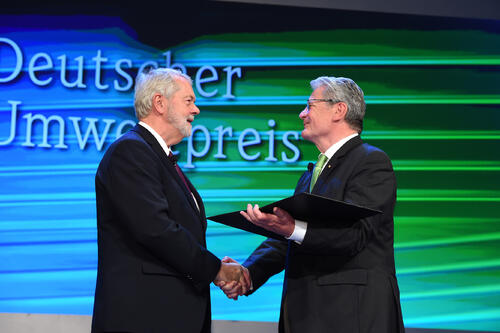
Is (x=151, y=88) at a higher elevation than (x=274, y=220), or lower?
higher

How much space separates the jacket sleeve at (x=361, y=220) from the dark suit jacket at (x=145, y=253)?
1.53ft

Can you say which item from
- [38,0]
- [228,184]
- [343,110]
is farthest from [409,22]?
[38,0]

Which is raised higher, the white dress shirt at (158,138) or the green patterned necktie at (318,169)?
the white dress shirt at (158,138)

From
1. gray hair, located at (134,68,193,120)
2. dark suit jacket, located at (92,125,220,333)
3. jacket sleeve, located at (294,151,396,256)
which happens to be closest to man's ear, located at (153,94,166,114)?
gray hair, located at (134,68,193,120)

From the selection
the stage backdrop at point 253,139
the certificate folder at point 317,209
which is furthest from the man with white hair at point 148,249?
the stage backdrop at point 253,139

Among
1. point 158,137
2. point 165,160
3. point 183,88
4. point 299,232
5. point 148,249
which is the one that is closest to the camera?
point 299,232

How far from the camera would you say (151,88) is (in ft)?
8.71

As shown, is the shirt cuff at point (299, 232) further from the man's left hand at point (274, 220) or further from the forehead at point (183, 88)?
the forehead at point (183, 88)

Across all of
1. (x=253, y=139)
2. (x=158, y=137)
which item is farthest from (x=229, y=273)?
(x=253, y=139)

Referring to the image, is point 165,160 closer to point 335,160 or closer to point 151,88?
point 151,88

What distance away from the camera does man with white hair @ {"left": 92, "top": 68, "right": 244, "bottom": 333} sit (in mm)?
2238

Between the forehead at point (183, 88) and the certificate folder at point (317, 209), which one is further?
the forehead at point (183, 88)

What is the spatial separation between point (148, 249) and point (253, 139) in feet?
7.72

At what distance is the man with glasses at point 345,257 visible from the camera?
7.13ft
